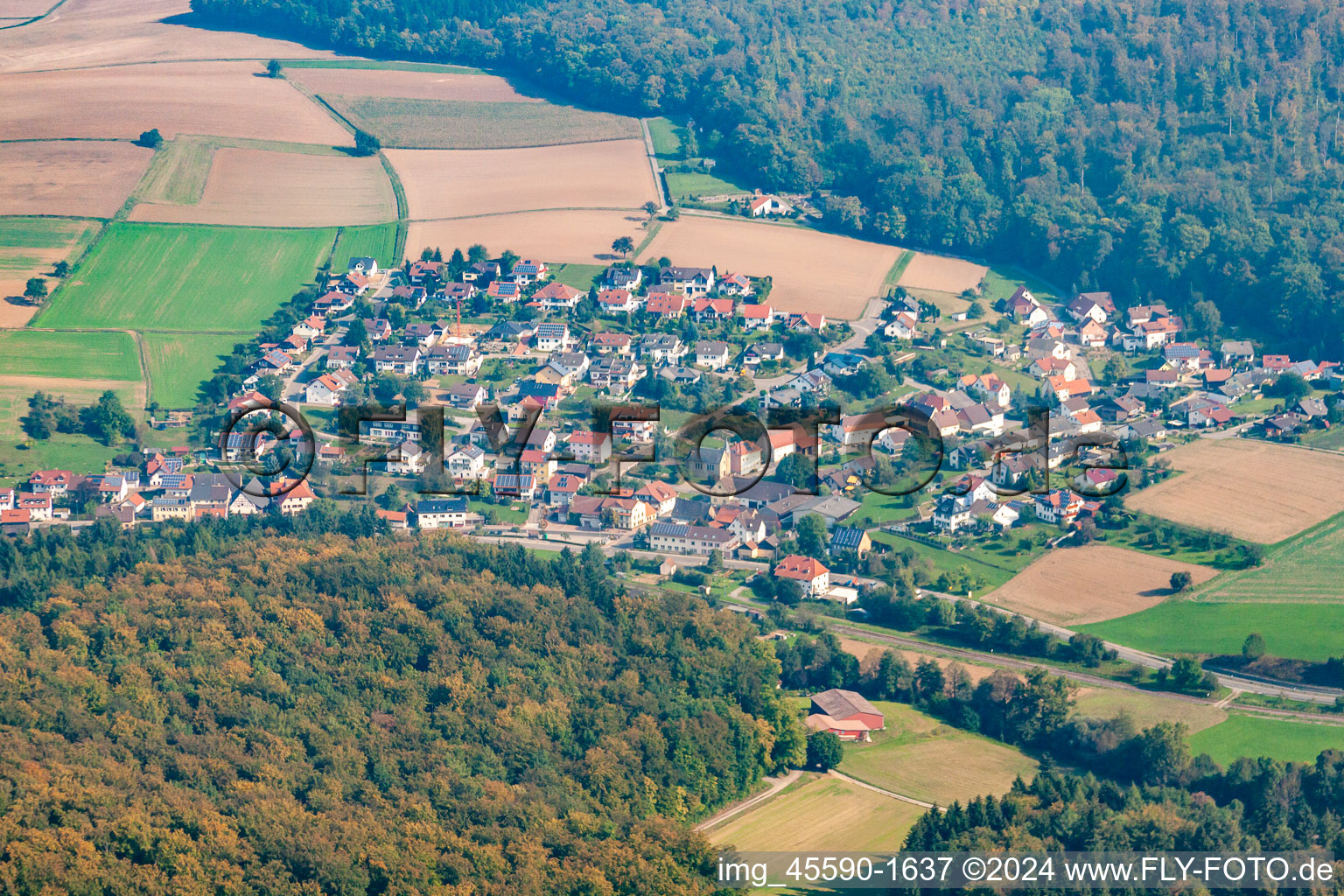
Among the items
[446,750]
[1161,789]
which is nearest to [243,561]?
[446,750]

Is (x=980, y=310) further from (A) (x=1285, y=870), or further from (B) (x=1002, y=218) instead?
(A) (x=1285, y=870)

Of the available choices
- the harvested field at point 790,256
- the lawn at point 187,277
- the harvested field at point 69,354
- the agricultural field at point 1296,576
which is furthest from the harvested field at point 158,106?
the agricultural field at point 1296,576

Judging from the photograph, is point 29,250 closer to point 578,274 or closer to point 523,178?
point 578,274

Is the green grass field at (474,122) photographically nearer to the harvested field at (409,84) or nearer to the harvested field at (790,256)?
the harvested field at (409,84)

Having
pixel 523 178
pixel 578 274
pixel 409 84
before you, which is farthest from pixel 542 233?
pixel 409 84

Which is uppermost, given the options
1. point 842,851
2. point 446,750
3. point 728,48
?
point 728,48
